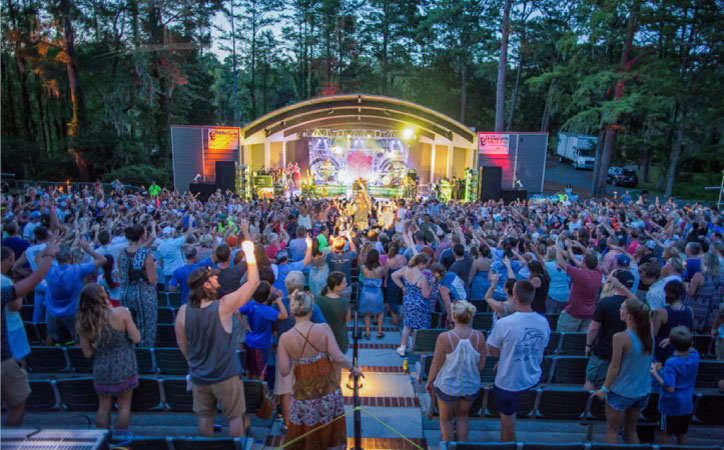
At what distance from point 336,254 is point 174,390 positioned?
7.99ft

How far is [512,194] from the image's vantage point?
60.4 ft

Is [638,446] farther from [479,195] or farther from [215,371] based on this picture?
[479,195]

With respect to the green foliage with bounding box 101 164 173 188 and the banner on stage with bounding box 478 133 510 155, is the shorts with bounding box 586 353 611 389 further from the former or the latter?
the green foliage with bounding box 101 164 173 188

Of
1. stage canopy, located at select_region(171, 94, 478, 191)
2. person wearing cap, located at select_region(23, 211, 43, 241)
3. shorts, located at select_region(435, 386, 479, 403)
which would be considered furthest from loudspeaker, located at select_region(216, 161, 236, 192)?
shorts, located at select_region(435, 386, 479, 403)

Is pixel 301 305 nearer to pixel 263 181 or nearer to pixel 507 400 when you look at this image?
pixel 507 400

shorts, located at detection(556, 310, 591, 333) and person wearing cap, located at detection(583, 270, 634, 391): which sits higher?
person wearing cap, located at detection(583, 270, 634, 391)

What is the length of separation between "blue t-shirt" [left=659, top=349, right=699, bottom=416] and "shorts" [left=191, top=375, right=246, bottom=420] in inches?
117

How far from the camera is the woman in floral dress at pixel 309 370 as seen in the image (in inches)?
108

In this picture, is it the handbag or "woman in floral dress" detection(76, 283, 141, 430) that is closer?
"woman in floral dress" detection(76, 283, 141, 430)

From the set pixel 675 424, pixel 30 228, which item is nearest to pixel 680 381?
pixel 675 424

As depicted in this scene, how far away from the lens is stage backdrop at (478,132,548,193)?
19344 millimetres

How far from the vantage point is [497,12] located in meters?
26.5

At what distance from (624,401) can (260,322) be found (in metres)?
2.80

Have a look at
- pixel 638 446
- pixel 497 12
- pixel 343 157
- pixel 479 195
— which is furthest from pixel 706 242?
pixel 497 12
